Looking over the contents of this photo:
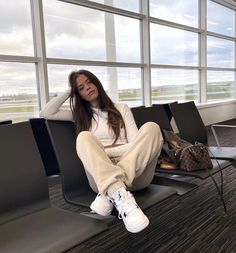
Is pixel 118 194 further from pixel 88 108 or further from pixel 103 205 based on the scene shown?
pixel 88 108

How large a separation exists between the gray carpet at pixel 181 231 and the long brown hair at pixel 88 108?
0.53m

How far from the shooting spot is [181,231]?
198 cm

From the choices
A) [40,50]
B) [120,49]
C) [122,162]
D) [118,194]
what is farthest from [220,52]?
[118,194]

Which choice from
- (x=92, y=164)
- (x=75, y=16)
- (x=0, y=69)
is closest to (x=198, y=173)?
(x=92, y=164)

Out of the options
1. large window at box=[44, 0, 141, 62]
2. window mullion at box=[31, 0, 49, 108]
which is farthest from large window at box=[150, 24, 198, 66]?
window mullion at box=[31, 0, 49, 108]

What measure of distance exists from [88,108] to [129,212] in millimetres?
864

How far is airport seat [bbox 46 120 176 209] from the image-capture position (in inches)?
61.3

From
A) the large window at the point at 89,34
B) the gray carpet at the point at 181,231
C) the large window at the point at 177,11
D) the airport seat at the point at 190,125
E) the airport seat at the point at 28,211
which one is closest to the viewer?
the airport seat at the point at 28,211

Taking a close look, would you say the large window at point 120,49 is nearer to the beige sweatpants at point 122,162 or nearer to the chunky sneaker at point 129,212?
the beige sweatpants at point 122,162

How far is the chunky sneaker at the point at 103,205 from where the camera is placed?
4.43 ft

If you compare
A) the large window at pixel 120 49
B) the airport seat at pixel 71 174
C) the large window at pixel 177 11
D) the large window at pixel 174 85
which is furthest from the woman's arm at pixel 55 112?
the large window at pixel 177 11

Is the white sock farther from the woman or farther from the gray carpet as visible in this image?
the gray carpet

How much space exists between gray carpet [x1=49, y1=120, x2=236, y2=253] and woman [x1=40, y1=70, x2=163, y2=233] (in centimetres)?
19

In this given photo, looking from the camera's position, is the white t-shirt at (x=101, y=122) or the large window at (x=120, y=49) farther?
the large window at (x=120, y=49)
